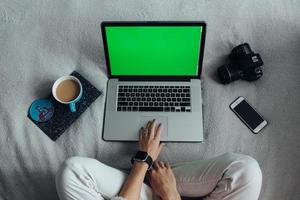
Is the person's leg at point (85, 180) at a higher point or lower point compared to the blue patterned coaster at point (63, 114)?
lower

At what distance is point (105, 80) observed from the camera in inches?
46.3

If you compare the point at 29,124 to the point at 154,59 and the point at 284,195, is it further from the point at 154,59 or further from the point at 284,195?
the point at 284,195

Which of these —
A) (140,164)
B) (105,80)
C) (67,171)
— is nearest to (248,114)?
(140,164)

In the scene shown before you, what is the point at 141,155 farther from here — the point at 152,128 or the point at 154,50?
the point at 154,50

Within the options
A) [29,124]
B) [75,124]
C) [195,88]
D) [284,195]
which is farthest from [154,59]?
[284,195]

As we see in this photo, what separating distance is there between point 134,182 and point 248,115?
A: 16.3 inches

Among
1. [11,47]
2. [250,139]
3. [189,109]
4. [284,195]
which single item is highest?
[11,47]

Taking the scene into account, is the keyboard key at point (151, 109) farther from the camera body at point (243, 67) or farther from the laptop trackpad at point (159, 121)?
the camera body at point (243, 67)

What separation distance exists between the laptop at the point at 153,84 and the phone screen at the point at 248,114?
0.13m

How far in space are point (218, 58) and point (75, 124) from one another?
52cm

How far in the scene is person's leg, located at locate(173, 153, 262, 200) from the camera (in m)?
0.98

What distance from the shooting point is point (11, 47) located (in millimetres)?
1227

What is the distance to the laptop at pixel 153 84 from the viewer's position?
3.45 ft

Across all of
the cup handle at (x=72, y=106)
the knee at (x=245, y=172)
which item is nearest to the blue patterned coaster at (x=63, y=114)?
the cup handle at (x=72, y=106)
